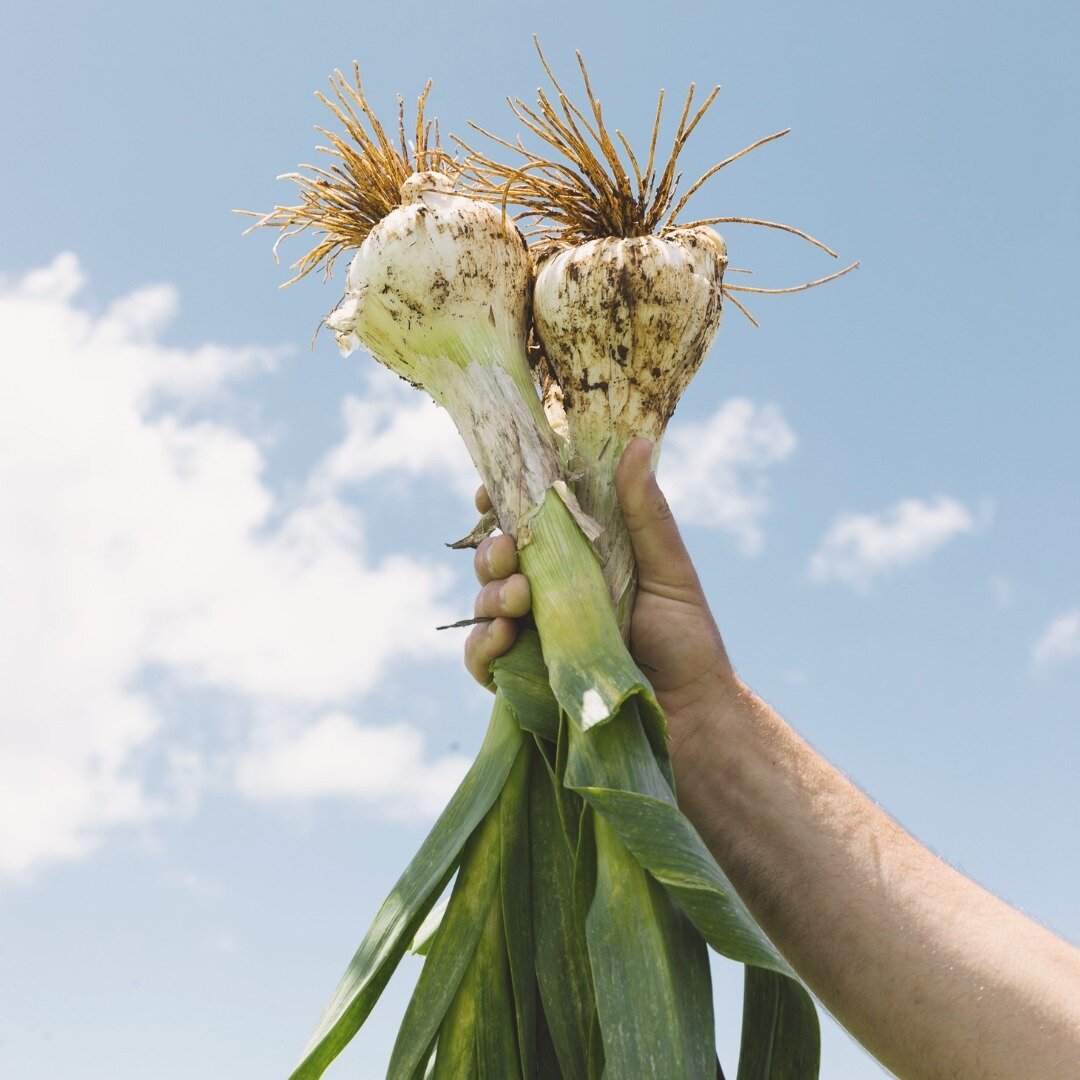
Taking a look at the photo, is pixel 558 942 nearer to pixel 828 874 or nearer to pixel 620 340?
pixel 828 874

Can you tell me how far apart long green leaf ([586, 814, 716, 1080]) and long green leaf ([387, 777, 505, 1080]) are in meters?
0.18

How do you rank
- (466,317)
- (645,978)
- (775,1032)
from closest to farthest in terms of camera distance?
1. (645,978)
2. (775,1032)
3. (466,317)

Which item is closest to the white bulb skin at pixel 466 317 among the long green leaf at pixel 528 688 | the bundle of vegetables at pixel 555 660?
the bundle of vegetables at pixel 555 660

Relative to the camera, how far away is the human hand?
1428mm

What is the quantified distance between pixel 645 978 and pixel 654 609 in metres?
0.61

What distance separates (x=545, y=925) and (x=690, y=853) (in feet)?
0.81

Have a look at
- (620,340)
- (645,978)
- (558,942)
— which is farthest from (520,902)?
(620,340)

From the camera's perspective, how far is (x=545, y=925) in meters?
1.27

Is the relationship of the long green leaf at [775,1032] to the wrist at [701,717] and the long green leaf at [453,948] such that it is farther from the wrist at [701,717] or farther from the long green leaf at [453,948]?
the wrist at [701,717]

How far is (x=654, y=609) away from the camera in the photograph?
158 centimetres

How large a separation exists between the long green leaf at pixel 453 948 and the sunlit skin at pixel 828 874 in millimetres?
251

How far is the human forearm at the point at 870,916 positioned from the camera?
4.13ft

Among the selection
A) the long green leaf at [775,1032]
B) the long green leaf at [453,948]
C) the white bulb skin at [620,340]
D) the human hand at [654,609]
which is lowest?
the long green leaf at [775,1032]

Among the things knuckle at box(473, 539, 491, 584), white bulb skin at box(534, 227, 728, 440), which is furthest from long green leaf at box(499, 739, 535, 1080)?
white bulb skin at box(534, 227, 728, 440)
